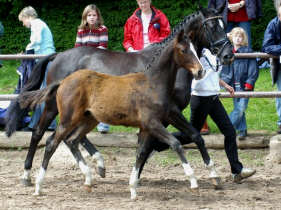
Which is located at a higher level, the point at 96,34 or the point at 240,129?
the point at 96,34

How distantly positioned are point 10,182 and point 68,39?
722cm

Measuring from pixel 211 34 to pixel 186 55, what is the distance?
3.03ft

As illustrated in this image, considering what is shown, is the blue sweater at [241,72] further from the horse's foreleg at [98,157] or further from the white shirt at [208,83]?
the horse's foreleg at [98,157]

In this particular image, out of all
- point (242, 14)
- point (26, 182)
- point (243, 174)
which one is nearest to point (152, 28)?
point (242, 14)

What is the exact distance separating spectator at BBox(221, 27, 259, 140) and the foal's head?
8.60ft

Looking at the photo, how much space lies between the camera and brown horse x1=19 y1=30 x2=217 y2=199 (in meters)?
6.36

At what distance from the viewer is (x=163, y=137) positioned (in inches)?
249

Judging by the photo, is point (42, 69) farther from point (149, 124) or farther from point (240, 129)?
point (240, 129)

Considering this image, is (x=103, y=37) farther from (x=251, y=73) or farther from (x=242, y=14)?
(x=242, y=14)

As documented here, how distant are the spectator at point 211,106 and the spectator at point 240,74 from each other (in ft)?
5.69

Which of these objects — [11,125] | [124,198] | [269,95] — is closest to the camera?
[124,198]

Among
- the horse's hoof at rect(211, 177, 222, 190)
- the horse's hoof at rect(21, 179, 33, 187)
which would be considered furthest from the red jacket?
the horse's hoof at rect(21, 179, 33, 187)

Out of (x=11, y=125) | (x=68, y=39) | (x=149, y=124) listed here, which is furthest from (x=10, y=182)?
(x=68, y=39)

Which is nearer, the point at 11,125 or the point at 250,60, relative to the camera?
the point at 11,125
